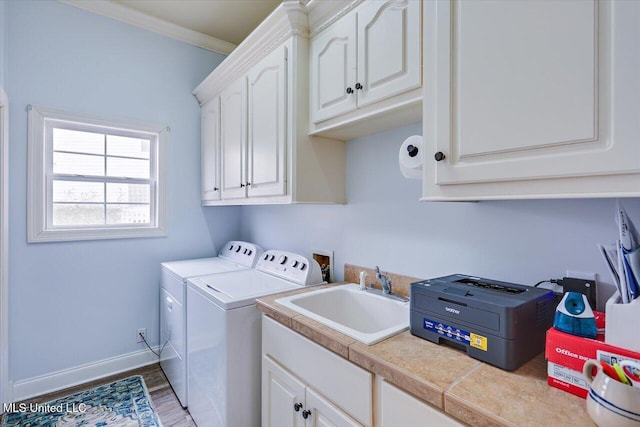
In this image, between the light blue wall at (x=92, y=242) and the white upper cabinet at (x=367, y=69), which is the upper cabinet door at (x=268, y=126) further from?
the light blue wall at (x=92, y=242)

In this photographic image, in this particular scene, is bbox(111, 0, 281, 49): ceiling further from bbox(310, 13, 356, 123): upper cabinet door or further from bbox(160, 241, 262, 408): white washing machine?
bbox(160, 241, 262, 408): white washing machine

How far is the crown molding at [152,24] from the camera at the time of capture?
233 centimetres

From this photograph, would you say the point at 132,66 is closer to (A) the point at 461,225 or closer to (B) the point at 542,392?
(A) the point at 461,225

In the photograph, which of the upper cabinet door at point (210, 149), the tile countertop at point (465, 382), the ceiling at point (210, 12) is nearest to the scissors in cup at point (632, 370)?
the tile countertop at point (465, 382)

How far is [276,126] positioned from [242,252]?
1243 mm

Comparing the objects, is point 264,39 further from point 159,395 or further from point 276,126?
point 159,395

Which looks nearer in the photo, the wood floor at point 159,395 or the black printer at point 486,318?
the black printer at point 486,318

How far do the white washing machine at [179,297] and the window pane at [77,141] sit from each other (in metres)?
1.05

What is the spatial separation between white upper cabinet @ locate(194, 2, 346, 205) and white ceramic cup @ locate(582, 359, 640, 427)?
1.31 meters

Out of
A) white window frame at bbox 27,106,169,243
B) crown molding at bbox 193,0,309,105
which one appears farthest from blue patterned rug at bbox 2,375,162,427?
crown molding at bbox 193,0,309,105

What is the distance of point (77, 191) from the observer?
2412 mm

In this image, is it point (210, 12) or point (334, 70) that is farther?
point (210, 12)

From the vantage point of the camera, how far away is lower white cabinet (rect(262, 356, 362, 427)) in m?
1.14

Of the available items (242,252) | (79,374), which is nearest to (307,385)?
(242,252)
